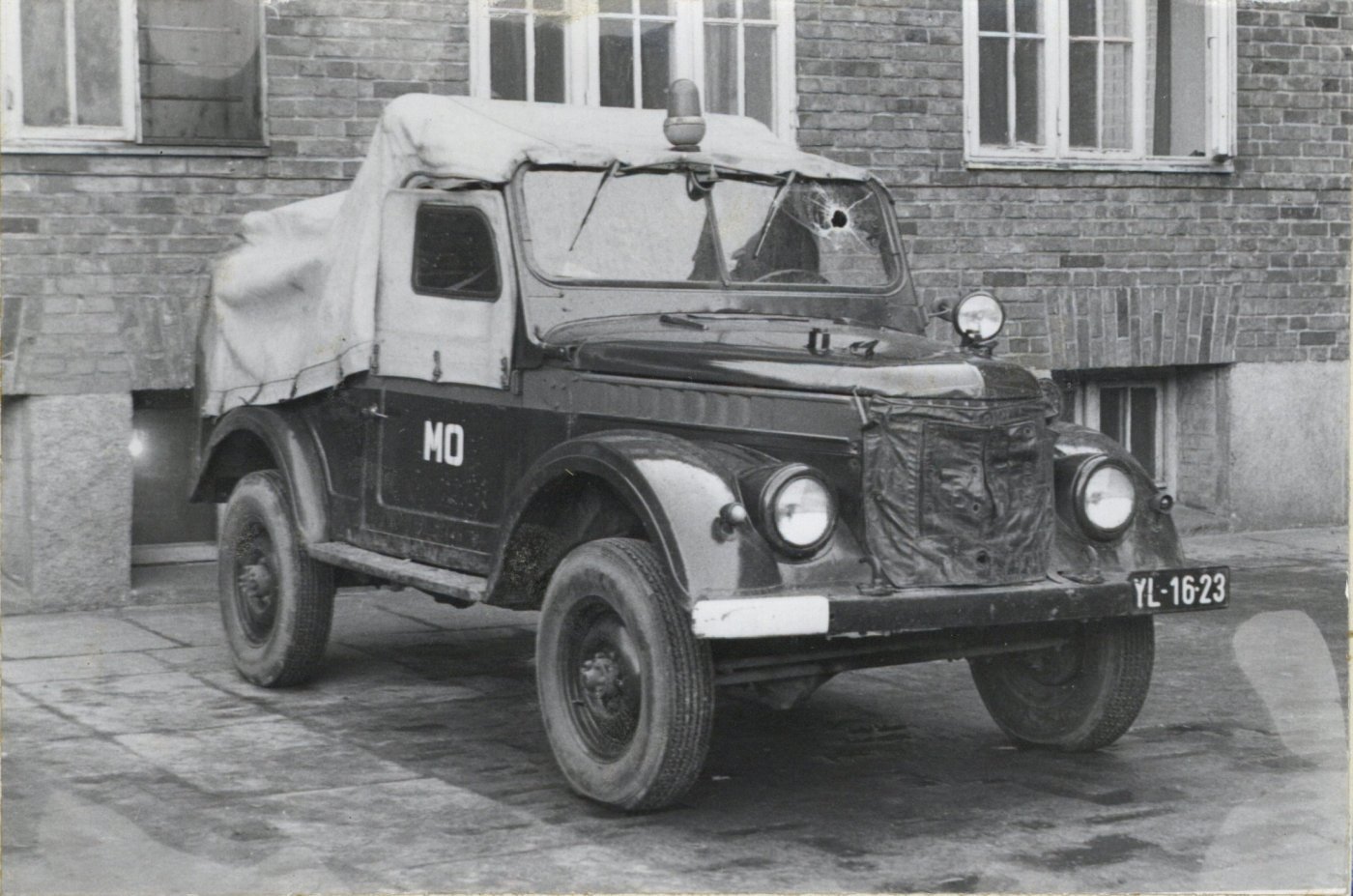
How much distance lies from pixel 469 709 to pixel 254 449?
61.6 inches

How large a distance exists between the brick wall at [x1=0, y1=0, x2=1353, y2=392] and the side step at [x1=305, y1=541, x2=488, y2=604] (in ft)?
5.75

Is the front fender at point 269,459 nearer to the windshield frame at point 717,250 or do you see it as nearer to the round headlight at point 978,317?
the windshield frame at point 717,250

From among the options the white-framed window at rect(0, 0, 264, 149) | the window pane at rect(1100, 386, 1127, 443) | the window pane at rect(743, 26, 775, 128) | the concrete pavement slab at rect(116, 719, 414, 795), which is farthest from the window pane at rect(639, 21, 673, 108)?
the concrete pavement slab at rect(116, 719, 414, 795)

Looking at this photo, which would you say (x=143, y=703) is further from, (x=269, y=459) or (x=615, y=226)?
(x=615, y=226)

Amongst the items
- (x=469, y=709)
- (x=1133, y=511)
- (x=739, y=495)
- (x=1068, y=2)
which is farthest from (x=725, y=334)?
(x=1068, y=2)

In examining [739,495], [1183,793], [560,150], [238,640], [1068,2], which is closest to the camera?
[739,495]

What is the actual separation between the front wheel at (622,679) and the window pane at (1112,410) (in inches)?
260

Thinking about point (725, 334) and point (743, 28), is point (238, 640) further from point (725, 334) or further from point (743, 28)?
point (743, 28)

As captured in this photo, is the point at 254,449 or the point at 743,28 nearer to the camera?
the point at 254,449

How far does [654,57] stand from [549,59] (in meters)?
0.60

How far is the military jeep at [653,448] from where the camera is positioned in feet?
17.2

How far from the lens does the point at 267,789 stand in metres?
5.76

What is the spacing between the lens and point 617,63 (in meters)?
10.1

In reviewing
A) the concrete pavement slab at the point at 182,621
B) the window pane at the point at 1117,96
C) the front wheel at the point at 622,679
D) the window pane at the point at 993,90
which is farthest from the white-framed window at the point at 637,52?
the front wheel at the point at 622,679
